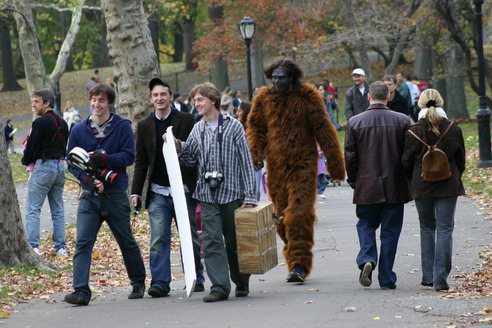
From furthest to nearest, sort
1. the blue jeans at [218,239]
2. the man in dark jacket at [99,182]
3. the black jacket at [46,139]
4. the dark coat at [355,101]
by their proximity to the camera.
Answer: the dark coat at [355,101] < the black jacket at [46,139] < the man in dark jacket at [99,182] < the blue jeans at [218,239]

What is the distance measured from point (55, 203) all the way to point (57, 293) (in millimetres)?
2741

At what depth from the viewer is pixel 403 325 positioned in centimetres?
702

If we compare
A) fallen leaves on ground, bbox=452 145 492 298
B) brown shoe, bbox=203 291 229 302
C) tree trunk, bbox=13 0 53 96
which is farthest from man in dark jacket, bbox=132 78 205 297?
tree trunk, bbox=13 0 53 96

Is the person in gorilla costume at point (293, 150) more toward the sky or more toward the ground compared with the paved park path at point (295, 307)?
more toward the sky

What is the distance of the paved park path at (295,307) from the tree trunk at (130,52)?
5.94m

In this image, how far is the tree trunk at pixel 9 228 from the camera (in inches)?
406

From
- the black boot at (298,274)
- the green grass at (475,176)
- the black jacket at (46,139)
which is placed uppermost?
the black jacket at (46,139)

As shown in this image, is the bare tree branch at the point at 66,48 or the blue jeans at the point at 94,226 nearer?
the blue jeans at the point at 94,226

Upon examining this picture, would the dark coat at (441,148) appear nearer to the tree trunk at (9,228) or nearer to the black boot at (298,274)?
the black boot at (298,274)

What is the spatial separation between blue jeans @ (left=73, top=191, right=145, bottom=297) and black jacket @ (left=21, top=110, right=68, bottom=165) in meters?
2.89

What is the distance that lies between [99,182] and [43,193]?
11.4 feet

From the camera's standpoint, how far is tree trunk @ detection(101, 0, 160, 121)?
15.8 m

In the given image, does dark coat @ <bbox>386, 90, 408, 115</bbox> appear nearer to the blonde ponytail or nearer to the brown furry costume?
the brown furry costume

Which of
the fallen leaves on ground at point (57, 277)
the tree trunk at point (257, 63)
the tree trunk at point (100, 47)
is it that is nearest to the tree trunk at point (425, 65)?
the tree trunk at point (257, 63)
